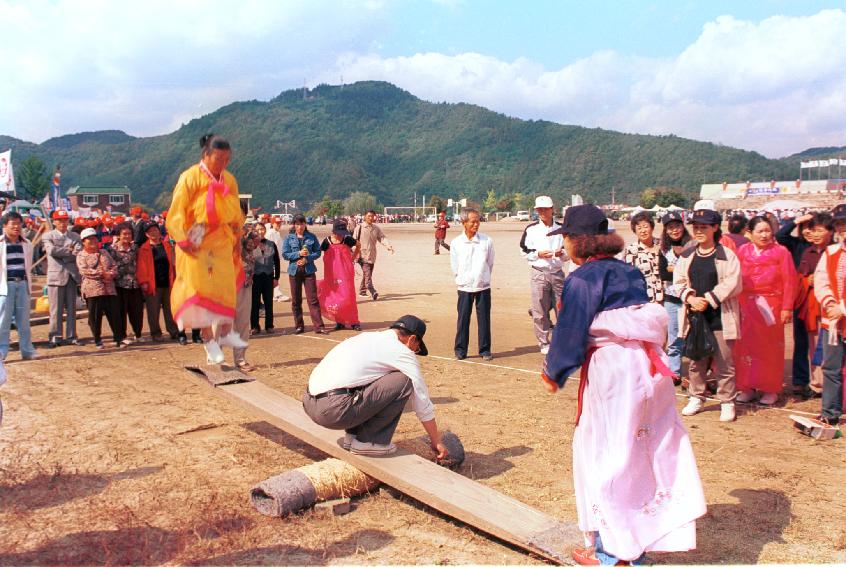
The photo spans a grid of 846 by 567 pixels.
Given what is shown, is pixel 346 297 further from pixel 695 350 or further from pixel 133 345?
pixel 695 350

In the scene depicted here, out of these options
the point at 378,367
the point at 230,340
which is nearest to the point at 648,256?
the point at 378,367

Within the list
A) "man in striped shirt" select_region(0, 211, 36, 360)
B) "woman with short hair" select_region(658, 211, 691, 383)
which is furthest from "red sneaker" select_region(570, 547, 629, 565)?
"man in striped shirt" select_region(0, 211, 36, 360)

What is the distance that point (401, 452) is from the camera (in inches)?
194

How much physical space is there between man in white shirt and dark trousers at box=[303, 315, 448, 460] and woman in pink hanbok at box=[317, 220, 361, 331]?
7.06m

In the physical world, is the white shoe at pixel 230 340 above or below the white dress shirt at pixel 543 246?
below

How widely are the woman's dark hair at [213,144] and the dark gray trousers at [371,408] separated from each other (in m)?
2.50

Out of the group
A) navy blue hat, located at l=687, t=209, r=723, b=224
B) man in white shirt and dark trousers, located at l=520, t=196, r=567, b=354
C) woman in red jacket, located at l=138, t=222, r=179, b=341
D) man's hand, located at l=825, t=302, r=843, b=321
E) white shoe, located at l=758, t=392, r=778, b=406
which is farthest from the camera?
woman in red jacket, located at l=138, t=222, r=179, b=341

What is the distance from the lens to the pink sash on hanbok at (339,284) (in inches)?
470

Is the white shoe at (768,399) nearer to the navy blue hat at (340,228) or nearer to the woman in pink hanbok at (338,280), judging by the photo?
the woman in pink hanbok at (338,280)

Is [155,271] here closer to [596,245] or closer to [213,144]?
[213,144]

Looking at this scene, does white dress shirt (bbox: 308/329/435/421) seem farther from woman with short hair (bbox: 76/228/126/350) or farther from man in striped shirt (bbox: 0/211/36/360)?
woman with short hair (bbox: 76/228/126/350)

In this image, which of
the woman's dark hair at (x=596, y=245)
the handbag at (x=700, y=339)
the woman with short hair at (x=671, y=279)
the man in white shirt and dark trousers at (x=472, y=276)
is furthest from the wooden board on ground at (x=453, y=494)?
the woman with short hair at (x=671, y=279)

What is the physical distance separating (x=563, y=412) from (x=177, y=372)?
4947mm

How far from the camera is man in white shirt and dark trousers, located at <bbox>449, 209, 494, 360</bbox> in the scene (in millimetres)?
9367
